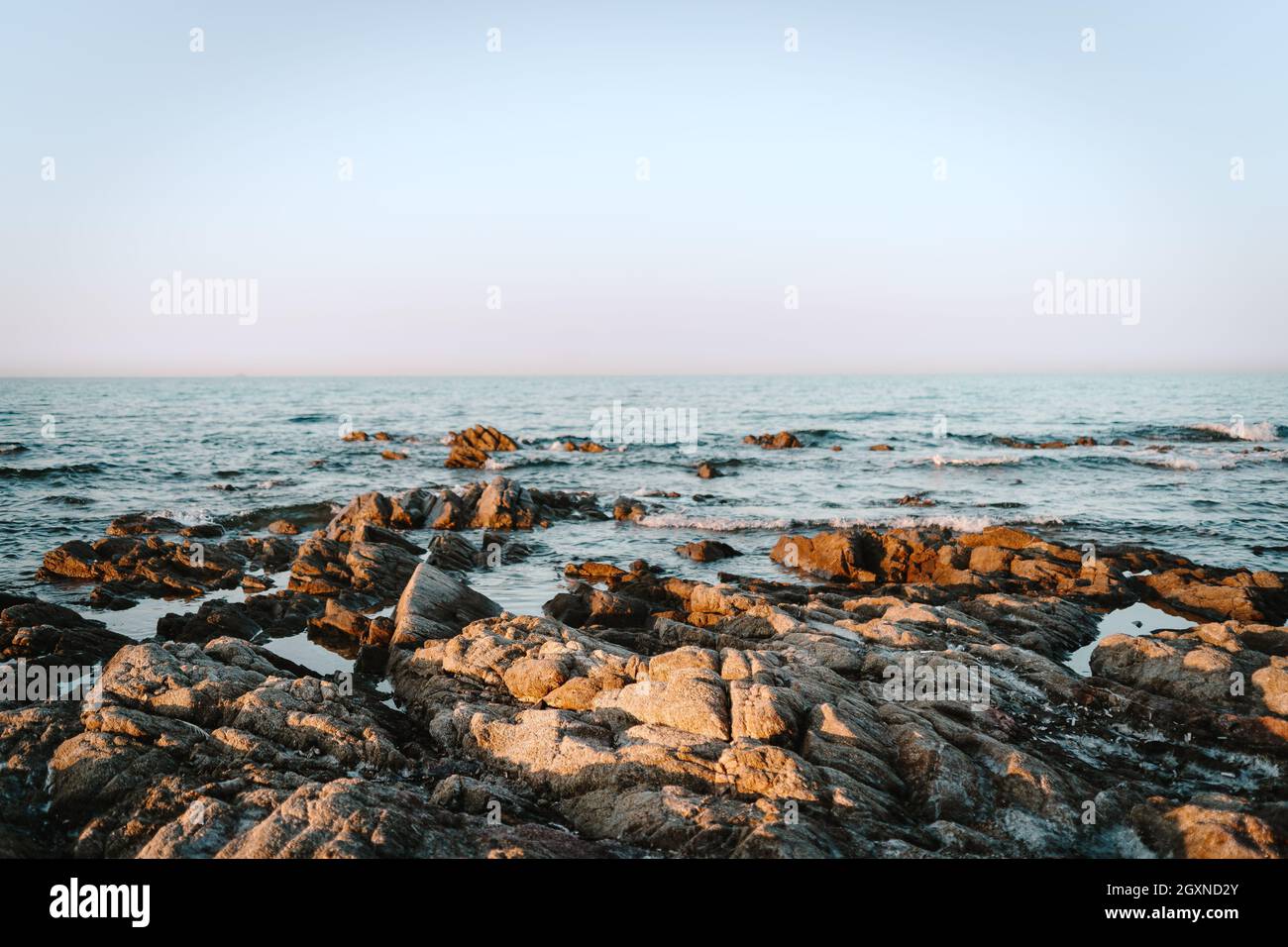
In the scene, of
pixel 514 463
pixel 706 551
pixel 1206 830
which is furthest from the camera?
pixel 514 463

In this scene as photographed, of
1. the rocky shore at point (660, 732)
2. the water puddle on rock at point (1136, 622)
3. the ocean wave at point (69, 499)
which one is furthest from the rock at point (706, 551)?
the ocean wave at point (69, 499)

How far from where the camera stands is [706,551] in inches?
928

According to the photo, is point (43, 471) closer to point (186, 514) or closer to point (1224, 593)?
point (186, 514)

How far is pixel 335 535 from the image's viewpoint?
24344mm

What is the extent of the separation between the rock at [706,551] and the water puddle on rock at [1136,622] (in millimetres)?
10382

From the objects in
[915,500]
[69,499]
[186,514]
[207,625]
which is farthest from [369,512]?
[915,500]

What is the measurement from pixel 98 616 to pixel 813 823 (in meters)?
16.4

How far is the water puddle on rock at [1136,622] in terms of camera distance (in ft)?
51.7

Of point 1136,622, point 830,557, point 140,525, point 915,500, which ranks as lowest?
point 1136,622

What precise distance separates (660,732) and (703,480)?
30890mm

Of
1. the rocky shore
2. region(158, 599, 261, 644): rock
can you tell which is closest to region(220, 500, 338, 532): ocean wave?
the rocky shore

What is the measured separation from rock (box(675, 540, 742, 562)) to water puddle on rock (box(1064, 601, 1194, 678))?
34.1ft

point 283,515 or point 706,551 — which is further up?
point 283,515
